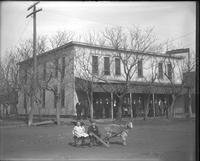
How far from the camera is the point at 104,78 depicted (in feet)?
48.3

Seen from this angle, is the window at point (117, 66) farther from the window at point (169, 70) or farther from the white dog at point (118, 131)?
the window at point (169, 70)

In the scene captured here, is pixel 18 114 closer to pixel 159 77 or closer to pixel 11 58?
pixel 11 58

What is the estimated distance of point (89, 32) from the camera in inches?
A: 601

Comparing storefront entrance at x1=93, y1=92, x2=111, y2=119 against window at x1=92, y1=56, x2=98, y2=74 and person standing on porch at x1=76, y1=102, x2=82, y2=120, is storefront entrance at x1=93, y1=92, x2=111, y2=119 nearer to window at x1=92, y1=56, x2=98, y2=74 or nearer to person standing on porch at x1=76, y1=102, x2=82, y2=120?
person standing on porch at x1=76, y1=102, x2=82, y2=120

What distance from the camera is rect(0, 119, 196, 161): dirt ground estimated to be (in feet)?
38.6

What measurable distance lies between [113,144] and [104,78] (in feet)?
9.31

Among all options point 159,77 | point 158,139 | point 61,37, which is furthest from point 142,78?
point 61,37

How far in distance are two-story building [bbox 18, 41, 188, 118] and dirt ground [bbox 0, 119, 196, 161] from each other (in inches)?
32.3

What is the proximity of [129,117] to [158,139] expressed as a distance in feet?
5.98

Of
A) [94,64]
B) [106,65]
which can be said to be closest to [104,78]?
[106,65]

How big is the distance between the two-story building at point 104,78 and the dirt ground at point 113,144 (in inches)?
32.3

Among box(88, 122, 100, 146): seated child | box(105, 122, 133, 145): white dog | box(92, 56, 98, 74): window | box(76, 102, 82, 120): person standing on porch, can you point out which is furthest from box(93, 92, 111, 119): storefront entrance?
box(92, 56, 98, 74): window

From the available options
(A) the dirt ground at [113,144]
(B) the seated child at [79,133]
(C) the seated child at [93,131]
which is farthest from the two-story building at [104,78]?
(A) the dirt ground at [113,144]

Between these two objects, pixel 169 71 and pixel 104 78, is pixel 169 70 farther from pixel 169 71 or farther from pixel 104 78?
pixel 104 78
